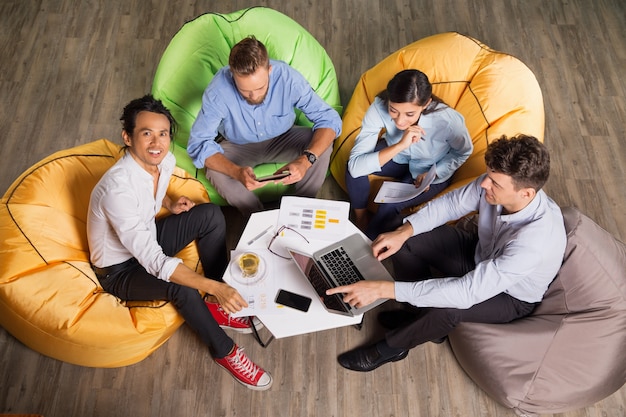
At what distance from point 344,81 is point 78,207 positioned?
6.98ft

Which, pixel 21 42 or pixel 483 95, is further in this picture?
pixel 21 42

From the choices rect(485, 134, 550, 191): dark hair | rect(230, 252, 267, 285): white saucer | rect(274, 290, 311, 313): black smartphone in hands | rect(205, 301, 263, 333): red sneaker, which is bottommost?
rect(205, 301, 263, 333): red sneaker

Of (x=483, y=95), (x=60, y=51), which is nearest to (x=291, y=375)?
(x=483, y=95)

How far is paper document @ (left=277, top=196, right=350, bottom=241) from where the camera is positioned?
99.1 inches

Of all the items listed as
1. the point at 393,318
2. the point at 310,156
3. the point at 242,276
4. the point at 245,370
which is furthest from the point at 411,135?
the point at 245,370

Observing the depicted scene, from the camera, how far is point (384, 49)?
4102 millimetres

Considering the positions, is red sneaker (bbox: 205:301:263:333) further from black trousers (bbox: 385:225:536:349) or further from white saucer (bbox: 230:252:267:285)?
black trousers (bbox: 385:225:536:349)

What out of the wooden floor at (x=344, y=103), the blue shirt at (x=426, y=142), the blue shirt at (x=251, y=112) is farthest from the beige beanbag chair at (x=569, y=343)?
the blue shirt at (x=251, y=112)

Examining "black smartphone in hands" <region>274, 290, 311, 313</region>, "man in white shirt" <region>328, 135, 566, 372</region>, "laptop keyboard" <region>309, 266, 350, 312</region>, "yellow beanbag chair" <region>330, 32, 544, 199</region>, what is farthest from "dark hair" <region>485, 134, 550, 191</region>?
"black smartphone in hands" <region>274, 290, 311, 313</region>

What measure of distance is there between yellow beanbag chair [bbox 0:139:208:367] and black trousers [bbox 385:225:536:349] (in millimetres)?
1098

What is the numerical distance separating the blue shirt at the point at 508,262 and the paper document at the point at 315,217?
45 cm

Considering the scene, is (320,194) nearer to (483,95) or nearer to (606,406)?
(483,95)

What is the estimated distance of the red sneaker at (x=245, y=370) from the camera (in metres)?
2.58

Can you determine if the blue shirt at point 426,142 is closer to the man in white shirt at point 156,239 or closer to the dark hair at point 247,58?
the dark hair at point 247,58
